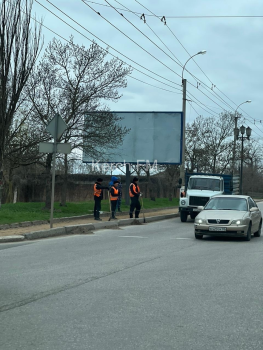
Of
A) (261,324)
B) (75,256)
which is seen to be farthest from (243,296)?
(75,256)

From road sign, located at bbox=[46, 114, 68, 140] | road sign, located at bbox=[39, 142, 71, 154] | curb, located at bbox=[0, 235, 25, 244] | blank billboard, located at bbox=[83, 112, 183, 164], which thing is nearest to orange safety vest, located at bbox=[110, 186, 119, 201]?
road sign, located at bbox=[39, 142, 71, 154]

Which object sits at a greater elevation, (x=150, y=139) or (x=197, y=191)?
(x=150, y=139)

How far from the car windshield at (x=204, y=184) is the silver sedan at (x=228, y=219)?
828 centimetres

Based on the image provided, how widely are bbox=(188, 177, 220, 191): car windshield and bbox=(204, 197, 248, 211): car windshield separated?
8.27 metres

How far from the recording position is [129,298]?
274 inches

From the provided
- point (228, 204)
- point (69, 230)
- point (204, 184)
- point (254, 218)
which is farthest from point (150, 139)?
point (254, 218)

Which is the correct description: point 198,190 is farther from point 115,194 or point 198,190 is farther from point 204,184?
point 115,194

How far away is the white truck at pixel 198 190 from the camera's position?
23578 mm

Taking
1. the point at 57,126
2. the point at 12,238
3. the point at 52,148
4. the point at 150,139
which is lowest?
the point at 12,238

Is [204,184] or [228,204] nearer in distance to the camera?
[228,204]

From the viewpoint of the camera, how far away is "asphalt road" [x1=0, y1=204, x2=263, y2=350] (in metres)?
5.11

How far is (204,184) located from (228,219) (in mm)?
10277

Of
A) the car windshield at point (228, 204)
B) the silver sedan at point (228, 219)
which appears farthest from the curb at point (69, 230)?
the car windshield at point (228, 204)

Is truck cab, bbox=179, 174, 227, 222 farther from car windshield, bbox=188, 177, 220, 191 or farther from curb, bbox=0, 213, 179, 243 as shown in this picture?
curb, bbox=0, 213, 179, 243
